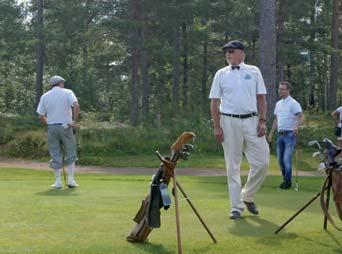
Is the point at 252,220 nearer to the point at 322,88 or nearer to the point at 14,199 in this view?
the point at 14,199

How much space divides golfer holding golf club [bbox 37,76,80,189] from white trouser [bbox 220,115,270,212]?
4.18 meters

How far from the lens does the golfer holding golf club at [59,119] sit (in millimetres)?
11016

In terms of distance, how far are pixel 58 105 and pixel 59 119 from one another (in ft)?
0.79

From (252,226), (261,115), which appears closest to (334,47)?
(261,115)

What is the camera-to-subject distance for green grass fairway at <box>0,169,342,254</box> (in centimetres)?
550

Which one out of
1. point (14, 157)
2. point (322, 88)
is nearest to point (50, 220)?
point (14, 157)

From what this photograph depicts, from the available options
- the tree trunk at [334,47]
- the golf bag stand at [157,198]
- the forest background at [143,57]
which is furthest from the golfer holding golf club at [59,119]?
the tree trunk at [334,47]

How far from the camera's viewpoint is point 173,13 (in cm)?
3453

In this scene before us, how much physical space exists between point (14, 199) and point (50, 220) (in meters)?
1.95

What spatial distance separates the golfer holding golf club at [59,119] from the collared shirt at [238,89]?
420 cm

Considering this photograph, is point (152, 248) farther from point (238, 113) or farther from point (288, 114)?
point (288, 114)

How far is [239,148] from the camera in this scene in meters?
7.47

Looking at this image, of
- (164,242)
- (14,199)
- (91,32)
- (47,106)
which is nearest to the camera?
(164,242)

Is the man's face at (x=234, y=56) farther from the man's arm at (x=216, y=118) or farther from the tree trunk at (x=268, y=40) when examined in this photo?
the tree trunk at (x=268, y=40)
